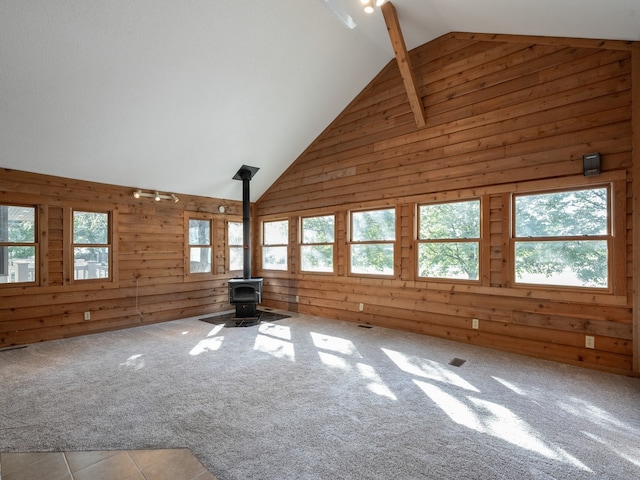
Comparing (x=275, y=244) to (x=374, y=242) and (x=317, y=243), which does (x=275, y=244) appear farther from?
(x=374, y=242)

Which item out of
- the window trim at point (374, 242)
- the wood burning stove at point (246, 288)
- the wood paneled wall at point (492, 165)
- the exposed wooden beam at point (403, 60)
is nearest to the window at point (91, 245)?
the wood burning stove at point (246, 288)

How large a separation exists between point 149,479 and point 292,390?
131 cm

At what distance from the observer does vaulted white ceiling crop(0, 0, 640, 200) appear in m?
3.07

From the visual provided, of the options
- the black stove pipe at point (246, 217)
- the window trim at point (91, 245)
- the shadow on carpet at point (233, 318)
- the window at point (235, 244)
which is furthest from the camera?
the window at point (235, 244)

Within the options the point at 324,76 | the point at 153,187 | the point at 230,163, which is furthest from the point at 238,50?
the point at 153,187

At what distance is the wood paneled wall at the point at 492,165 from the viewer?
3246 millimetres

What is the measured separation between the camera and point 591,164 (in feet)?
10.8

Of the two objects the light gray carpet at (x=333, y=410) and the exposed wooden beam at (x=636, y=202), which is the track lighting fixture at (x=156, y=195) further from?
the exposed wooden beam at (x=636, y=202)

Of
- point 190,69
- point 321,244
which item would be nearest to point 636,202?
point 321,244

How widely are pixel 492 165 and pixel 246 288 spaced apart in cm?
440

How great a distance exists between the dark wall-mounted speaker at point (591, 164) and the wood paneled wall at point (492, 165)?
0.28 feet

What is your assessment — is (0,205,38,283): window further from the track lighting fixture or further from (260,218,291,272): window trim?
(260,218,291,272): window trim

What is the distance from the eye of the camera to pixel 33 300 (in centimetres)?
432

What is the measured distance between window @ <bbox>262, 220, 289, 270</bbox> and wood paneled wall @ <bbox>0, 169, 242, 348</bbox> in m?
0.80
